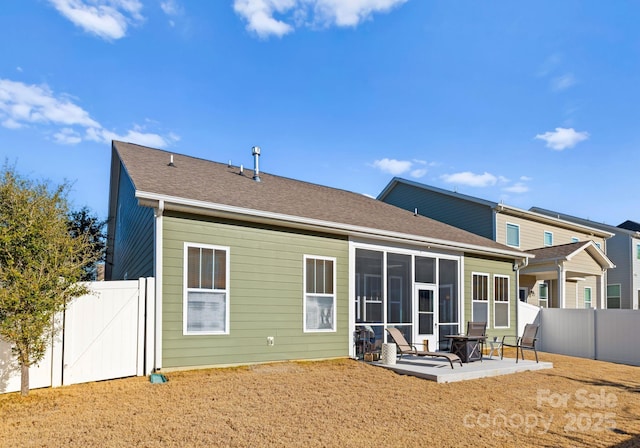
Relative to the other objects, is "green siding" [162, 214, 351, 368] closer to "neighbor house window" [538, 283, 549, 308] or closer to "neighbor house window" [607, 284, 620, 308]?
"neighbor house window" [538, 283, 549, 308]

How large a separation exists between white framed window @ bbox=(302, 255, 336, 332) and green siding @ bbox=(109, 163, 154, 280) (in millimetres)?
3373

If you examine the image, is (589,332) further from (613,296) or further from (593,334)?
(613,296)

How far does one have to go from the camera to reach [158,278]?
807 cm

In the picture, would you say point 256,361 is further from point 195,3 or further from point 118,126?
point 118,126

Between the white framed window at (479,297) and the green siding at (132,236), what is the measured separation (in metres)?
9.34

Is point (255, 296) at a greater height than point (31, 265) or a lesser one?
lesser

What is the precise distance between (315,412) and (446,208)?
16.3 meters

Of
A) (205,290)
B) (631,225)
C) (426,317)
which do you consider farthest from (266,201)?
(631,225)

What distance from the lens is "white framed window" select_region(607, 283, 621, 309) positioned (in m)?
26.9

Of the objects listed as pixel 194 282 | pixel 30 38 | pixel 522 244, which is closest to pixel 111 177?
pixel 30 38

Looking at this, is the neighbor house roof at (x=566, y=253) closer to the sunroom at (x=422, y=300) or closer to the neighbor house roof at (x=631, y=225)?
the sunroom at (x=422, y=300)

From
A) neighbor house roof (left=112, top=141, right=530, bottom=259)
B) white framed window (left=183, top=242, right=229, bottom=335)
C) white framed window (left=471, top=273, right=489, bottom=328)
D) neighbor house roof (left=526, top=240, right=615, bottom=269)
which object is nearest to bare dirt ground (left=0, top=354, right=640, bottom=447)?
white framed window (left=183, top=242, right=229, bottom=335)

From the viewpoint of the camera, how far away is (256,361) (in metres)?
9.22

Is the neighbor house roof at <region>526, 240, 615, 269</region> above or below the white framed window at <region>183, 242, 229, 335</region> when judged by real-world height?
above
